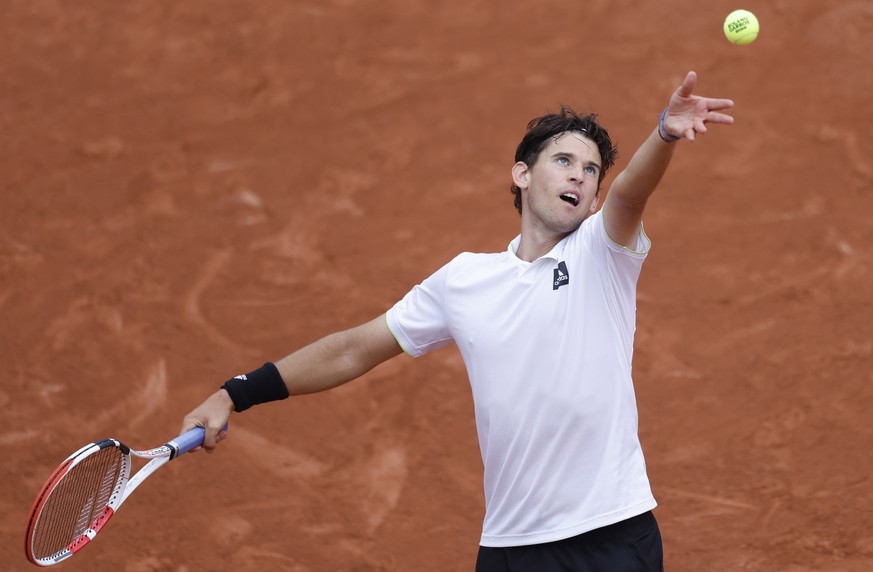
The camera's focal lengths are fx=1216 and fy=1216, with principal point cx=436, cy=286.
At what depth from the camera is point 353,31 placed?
9641mm

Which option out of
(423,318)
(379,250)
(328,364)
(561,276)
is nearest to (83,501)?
(328,364)

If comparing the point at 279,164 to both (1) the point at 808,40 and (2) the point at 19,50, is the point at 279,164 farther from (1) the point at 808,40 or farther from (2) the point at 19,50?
(1) the point at 808,40

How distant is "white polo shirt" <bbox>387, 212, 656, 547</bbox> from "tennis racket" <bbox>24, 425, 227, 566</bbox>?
1.08m

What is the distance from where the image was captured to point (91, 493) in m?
4.15

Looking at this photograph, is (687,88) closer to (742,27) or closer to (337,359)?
(742,27)

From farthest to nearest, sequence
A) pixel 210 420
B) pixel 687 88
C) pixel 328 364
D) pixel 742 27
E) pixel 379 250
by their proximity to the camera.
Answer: pixel 379 250, pixel 742 27, pixel 328 364, pixel 210 420, pixel 687 88

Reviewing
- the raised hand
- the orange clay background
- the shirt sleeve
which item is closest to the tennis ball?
the raised hand

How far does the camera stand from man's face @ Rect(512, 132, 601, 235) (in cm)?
411

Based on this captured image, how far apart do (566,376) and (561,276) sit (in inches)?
13.3

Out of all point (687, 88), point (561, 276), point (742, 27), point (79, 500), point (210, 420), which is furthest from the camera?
point (742, 27)

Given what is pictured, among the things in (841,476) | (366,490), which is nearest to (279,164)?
(366,490)

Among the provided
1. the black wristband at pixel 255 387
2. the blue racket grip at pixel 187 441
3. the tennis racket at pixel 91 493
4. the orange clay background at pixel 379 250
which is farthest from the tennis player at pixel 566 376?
the orange clay background at pixel 379 250

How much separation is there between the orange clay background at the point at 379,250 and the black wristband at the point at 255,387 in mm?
1974

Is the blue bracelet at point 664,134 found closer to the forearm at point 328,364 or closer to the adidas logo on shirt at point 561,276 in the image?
the adidas logo on shirt at point 561,276
